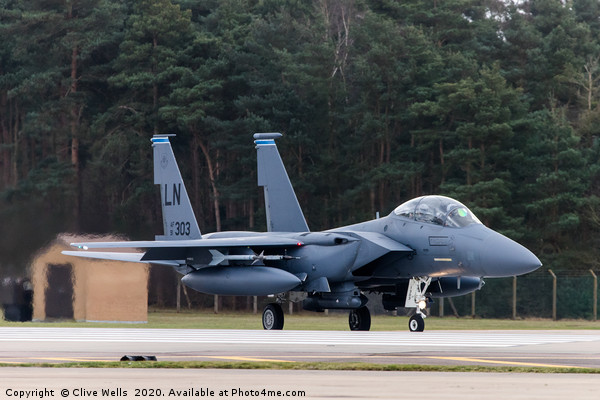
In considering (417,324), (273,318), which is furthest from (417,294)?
(273,318)

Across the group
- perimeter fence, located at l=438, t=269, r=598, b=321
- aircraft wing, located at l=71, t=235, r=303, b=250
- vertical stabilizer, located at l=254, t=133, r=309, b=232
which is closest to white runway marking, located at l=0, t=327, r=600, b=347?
aircraft wing, located at l=71, t=235, r=303, b=250

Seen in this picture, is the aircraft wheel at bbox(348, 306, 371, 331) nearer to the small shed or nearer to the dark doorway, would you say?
the small shed

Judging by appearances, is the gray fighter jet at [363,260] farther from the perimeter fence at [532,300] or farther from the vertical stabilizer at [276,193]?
the perimeter fence at [532,300]

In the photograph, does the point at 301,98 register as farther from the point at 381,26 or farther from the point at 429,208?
the point at 429,208

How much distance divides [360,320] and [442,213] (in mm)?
2876

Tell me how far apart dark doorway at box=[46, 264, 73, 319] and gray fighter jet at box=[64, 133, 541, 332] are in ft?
6.53

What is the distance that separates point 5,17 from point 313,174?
59.1 ft

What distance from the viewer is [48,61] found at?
178 feet

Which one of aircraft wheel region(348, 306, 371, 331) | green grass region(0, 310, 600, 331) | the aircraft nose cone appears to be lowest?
green grass region(0, 310, 600, 331)

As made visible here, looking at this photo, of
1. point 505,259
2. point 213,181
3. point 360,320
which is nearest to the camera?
point 505,259

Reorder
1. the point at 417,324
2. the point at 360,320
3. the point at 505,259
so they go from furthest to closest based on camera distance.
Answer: the point at 360,320
the point at 417,324
the point at 505,259

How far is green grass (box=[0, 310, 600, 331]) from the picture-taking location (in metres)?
25.0

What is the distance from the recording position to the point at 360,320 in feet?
73.4

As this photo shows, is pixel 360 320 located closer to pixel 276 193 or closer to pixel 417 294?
pixel 417 294
